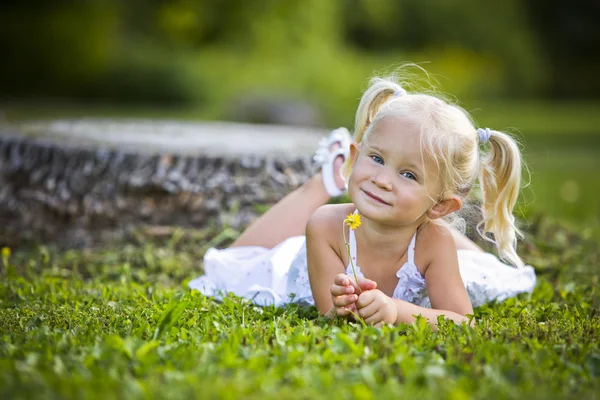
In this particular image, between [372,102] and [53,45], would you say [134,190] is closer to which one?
[372,102]

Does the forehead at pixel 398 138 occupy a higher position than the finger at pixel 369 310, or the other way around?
the forehead at pixel 398 138

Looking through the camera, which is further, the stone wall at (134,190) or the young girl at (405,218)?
the stone wall at (134,190)

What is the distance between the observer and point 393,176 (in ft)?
8.05

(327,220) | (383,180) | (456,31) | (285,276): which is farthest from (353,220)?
(456,31)

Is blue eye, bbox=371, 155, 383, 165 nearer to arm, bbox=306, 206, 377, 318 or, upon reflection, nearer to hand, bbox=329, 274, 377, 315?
arm, bbox=306, 206, 377, 318

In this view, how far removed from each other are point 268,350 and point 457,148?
1009 mm

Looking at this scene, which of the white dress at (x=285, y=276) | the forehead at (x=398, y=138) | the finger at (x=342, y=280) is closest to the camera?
the finger at (x=342, y=280)

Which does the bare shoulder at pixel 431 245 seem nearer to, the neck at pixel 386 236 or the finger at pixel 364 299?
the neck at pixel 386 236

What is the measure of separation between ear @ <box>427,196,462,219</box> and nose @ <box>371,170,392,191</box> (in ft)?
0.82

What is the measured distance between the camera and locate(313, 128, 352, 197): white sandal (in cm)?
353

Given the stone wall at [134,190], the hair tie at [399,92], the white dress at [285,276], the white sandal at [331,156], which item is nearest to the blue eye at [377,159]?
the hair tie at [399,92]

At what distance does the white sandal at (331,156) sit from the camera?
11.6 ft

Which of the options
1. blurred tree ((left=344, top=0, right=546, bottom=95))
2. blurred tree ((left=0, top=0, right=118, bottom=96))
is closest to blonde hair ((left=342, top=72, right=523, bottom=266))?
blurred tree ((left=0, top=0, right=118, bottom=96))

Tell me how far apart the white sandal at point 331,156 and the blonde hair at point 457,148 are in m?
0.71
